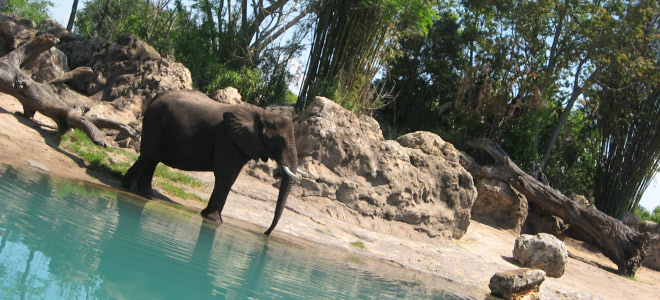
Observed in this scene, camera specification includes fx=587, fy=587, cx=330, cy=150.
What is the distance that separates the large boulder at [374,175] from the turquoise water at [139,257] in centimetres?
392

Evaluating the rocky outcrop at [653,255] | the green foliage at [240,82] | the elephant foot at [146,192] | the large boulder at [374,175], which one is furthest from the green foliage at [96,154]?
the rocky outcrop at [653,255]

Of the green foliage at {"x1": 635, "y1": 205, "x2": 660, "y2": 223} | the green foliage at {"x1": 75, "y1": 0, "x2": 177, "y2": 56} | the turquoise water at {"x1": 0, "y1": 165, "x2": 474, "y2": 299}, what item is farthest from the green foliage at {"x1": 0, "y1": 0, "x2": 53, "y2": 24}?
the green foliage at {"x1": 635, "y1": 205, "x2": 660, "y2": 223}

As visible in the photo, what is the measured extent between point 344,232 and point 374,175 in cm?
257

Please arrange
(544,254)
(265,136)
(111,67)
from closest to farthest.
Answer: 1. (265,136)
2. (544,254)
3. (111,67)

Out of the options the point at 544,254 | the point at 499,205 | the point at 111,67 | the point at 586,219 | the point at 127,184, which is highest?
the point at 111,67

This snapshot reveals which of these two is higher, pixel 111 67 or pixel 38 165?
pixel 111 67

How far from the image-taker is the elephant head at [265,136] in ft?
31.4

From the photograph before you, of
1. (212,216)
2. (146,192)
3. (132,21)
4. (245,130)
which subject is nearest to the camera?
(212,216)

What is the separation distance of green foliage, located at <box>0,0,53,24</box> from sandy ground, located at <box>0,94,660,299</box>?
27097 mm

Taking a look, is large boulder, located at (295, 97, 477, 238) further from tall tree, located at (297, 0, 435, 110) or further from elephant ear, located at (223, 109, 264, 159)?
elephant ear, located at (223, 109, 264, 159)

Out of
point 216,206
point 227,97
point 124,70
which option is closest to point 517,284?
point 216,206

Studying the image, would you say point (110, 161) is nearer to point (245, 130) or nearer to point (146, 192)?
point (146, 192)

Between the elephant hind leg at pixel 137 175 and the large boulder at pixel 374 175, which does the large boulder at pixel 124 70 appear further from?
the elephant hind leg at pixel 137 175

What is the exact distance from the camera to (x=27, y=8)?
5156cm
